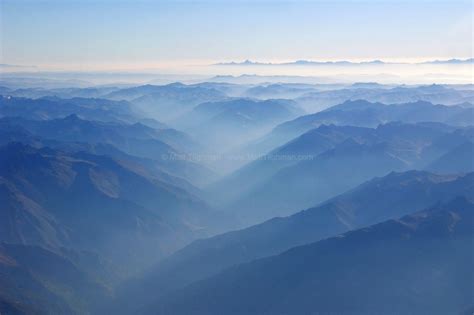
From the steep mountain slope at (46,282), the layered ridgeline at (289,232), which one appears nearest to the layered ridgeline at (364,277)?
the layered ridgeline at (289,232)

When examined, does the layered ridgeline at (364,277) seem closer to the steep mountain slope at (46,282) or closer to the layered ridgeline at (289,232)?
the layered ridgeline at (289,232)

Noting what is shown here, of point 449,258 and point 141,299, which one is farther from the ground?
point 449,258

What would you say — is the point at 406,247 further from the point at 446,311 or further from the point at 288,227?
→ the point at 288,227

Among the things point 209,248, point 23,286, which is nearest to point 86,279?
point 23,286

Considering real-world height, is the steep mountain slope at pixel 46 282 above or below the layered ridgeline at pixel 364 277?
below

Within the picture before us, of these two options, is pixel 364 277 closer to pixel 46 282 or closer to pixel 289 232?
pixel 289 232
